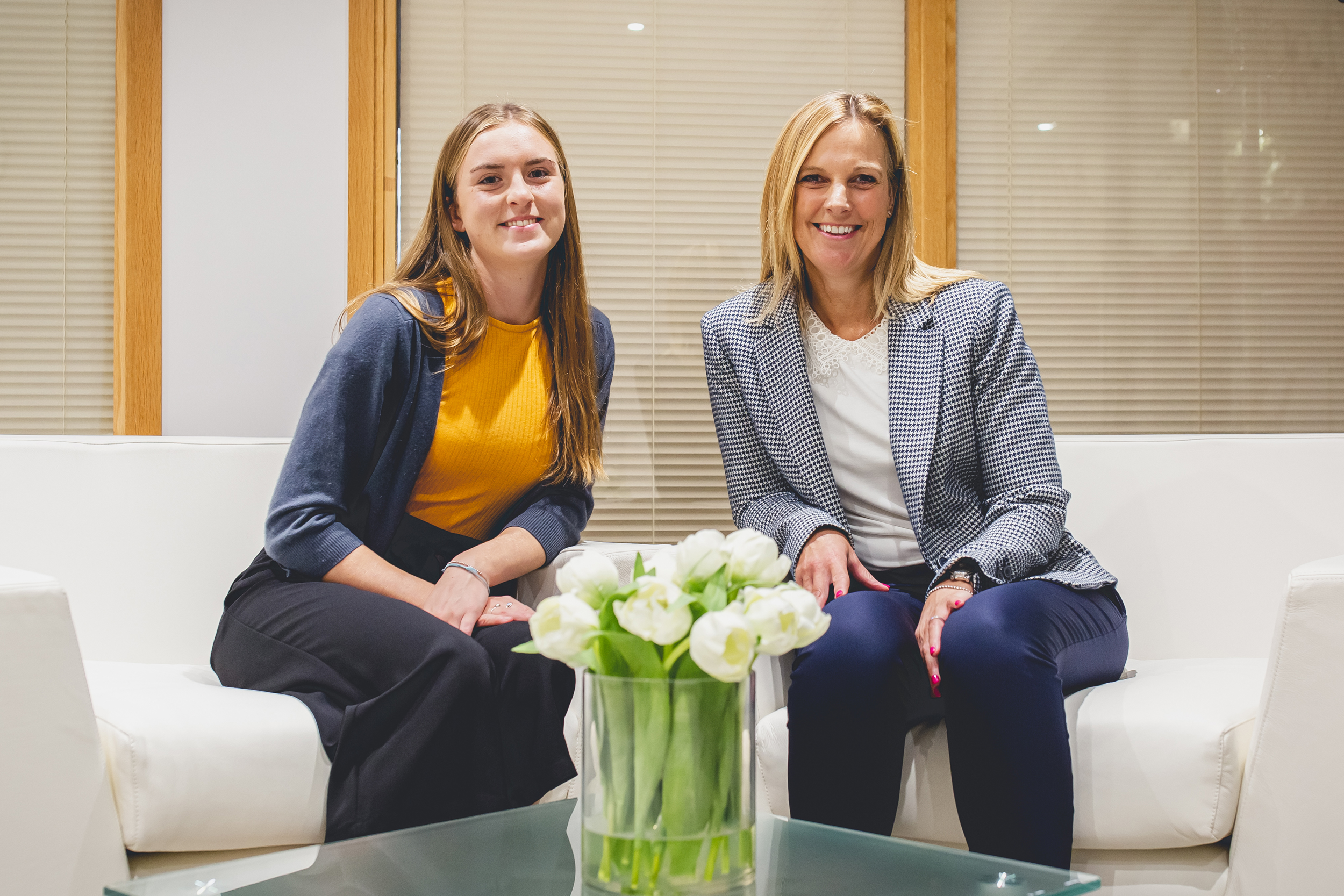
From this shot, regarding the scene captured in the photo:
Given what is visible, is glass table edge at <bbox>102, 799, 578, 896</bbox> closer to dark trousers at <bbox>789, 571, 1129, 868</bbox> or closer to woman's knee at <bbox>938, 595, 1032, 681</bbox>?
dark trousers at <bbox>789, 571, 1129, 868</bbox>

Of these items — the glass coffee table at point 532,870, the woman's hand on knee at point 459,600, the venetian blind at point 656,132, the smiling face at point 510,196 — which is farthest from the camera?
the venetian blind at point 656,132

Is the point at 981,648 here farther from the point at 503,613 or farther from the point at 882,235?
the point at 882,235

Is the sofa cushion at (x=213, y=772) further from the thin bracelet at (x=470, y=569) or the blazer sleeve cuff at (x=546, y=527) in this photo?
the blazer sleeve cuff at (x=546, y=527)

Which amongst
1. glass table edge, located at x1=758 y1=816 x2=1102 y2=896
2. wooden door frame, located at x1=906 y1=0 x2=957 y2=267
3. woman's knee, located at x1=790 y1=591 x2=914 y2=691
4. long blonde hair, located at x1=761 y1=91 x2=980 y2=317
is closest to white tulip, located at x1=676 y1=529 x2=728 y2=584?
glass table edge, located at x1=758 y1=816 x2=1102 y2=896

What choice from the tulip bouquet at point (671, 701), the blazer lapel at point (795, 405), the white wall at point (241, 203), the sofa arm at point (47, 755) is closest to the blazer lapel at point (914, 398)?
the blazer lapel at point (795, 405)

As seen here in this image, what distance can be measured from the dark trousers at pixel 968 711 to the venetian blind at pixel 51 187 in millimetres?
1970

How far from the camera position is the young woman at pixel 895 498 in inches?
53.0

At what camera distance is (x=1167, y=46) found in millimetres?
2635

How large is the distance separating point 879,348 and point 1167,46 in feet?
4.88

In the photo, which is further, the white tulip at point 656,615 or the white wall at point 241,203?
the white wall at point 241,203

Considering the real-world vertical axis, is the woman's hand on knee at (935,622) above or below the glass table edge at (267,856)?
above

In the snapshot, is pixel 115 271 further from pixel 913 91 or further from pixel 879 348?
pixel 913 91

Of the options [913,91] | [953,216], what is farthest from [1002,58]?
[953,216]

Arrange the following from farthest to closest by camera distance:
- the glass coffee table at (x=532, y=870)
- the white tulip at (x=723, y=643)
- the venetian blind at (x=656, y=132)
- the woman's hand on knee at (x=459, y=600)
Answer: the venetian blind at (x=656, y=132) < the woman's hand on knee at (x=459, y=600) < the glass coffee table at (x=532, y=870) < the white tulip at (x=723, y=643)
